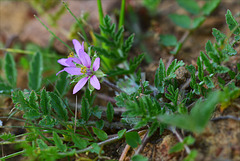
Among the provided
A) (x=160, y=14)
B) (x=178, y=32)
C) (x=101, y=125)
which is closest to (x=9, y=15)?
(x=160, y=14)

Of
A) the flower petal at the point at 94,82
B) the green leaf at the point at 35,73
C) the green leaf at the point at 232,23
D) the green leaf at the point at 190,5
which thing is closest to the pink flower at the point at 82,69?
the flower petal at the point at 94,82

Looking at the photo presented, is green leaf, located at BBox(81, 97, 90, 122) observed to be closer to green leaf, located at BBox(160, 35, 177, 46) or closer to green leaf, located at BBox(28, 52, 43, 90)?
green leaf, located at BBox(28, 52, 43, 90)

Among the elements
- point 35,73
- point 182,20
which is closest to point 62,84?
point 35,73

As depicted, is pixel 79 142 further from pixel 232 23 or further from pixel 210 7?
pixel 210 7

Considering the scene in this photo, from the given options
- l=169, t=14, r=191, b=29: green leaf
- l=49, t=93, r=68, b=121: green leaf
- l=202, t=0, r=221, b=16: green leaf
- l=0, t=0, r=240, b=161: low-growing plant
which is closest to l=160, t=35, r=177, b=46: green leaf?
l=169, t=14, r=191, b=29: green leaf

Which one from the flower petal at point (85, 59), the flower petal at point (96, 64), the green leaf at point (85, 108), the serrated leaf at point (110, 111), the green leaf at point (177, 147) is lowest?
the green leaf at point (177, 147)

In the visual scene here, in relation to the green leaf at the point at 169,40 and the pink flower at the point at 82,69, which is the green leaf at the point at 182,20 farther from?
the pink flower at the point at 82,69

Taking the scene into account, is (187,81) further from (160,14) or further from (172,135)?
(160,14)
